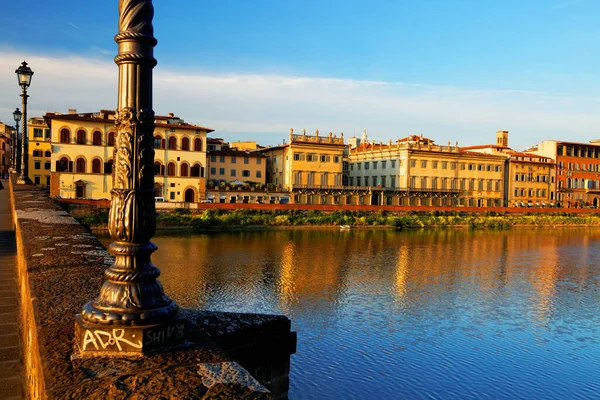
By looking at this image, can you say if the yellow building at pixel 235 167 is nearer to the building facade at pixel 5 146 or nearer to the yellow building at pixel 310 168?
the yellow building at pixel 310 168

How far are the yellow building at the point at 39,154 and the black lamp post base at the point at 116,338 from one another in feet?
236

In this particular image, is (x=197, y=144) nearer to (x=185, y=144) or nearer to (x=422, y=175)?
(x=185, y=144)

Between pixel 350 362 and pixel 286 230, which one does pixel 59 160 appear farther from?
pixel 350 362

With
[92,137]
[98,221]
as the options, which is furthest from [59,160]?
[98,221]

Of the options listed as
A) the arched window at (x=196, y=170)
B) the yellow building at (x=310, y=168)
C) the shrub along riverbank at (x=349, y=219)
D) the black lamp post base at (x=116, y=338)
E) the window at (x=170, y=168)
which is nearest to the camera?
the black lamp post base at (x=116, y=338)

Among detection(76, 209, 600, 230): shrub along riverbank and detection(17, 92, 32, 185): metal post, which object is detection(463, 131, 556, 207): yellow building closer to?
detection(76, 209, 600, 230): shrub along riverbank

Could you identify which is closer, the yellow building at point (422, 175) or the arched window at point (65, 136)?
the arched window at point (65, 136)

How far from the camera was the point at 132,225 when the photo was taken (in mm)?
3662

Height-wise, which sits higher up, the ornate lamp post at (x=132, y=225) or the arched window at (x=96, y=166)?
the arched window at (x=96, y=166)

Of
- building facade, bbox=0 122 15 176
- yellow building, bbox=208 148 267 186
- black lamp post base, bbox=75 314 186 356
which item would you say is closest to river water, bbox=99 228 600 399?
black lamp post base, bbox=75 314 186 356

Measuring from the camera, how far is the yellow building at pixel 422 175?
222 feet

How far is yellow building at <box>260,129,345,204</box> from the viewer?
2420 inches

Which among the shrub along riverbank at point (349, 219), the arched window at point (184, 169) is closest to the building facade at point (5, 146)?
the arched window at point (184, 169)

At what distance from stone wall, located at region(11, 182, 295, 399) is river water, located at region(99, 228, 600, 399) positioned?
21.0 ft
